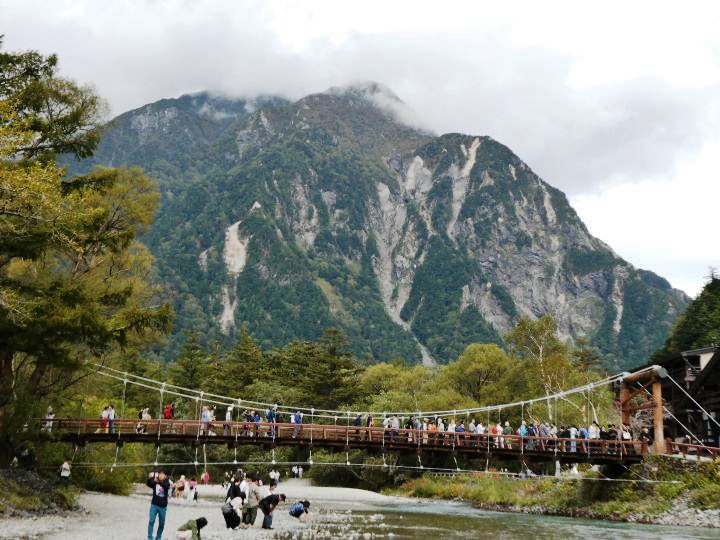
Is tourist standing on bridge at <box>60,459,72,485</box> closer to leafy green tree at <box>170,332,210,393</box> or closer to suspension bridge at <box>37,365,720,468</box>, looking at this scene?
suspension bridge at <box>37,365,720,468</box>

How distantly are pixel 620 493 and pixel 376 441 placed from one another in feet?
32.9

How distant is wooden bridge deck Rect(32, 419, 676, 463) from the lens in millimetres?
26688

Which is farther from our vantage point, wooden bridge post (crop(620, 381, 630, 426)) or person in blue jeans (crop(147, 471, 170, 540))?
wooden bridge post (crop(620, 381, 630, 426))

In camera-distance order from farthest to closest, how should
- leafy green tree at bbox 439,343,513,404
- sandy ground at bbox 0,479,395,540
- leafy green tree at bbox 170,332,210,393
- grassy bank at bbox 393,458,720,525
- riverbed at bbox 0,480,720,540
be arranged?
leafy green tree at bbox 170,332,210,393 → leafy green tree at bbox 439,343,513,404 → grassy bank at bbox 393,458,720,525 → riverbed at bbox 0,480,720,540 → sandy ground at bbox 0,479,395,540

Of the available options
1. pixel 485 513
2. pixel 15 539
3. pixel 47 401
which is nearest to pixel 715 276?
pixel 485 513

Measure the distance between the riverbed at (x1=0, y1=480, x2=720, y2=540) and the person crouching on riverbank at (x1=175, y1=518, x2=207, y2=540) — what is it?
1.39 ft

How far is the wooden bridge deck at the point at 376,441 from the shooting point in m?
26.7

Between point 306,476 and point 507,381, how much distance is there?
1794cm

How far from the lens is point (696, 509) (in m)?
23.6

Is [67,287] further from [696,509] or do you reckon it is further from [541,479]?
[541,479]

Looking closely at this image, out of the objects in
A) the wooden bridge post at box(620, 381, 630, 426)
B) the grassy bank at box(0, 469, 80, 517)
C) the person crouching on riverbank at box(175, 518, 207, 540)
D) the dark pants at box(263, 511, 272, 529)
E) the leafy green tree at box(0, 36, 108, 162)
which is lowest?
the dark pants at box(263, 511, 272, 529)

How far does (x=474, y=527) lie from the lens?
22812mm

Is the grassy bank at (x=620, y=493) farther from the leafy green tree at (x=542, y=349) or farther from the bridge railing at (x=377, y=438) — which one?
the leafy green tree at (x=542, y=349)

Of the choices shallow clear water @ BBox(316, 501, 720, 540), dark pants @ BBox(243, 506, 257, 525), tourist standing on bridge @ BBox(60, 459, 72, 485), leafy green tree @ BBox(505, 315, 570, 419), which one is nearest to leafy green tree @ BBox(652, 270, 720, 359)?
leafy green tree @ BBox(505, 315, 570, 419)
